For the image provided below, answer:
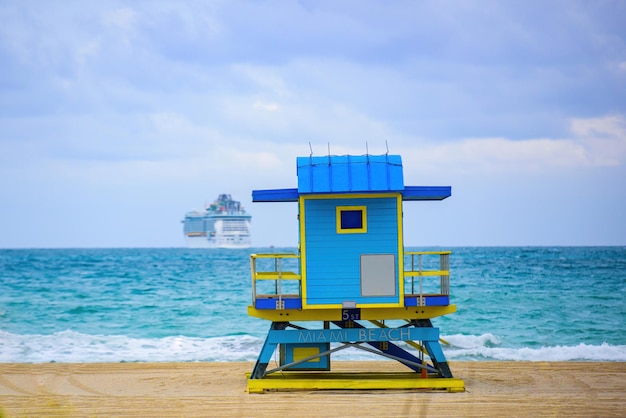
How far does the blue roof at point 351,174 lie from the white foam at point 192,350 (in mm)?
7655

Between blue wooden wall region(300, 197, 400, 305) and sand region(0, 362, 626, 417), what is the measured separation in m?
1.49

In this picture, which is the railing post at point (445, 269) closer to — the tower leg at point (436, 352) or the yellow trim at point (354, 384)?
the tower leg at point (436, 352)

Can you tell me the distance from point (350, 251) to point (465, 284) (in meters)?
29.6

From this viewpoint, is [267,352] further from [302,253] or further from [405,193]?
[405,193]

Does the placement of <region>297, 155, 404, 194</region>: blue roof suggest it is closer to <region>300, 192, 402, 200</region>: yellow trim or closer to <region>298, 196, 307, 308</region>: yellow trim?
<region>300, 192, 402, 200</region>: yellow trim

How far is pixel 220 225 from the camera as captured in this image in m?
187

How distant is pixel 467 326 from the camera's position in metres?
27.8

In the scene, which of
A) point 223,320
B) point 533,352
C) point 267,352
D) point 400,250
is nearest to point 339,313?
point 267,352

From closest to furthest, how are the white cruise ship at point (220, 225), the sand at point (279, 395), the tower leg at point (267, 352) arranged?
the sand at point (279, 395) → the tower leg at point (267, 352) → the white cruise ship at point (220, 225)

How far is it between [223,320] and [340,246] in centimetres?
1702

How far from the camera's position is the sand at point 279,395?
1279 centimetres

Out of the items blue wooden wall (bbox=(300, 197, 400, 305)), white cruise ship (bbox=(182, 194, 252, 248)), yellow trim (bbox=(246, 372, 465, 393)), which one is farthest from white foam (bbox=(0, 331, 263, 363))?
white cruise ship (bbox=(182, 194, 252, 248))

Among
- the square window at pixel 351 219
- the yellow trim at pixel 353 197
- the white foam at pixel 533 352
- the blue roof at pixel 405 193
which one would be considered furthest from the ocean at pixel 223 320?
the blue roof at pixel 405 193

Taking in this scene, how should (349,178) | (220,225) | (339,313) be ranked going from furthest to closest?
(220,225) < (339,313) < (349,178)
